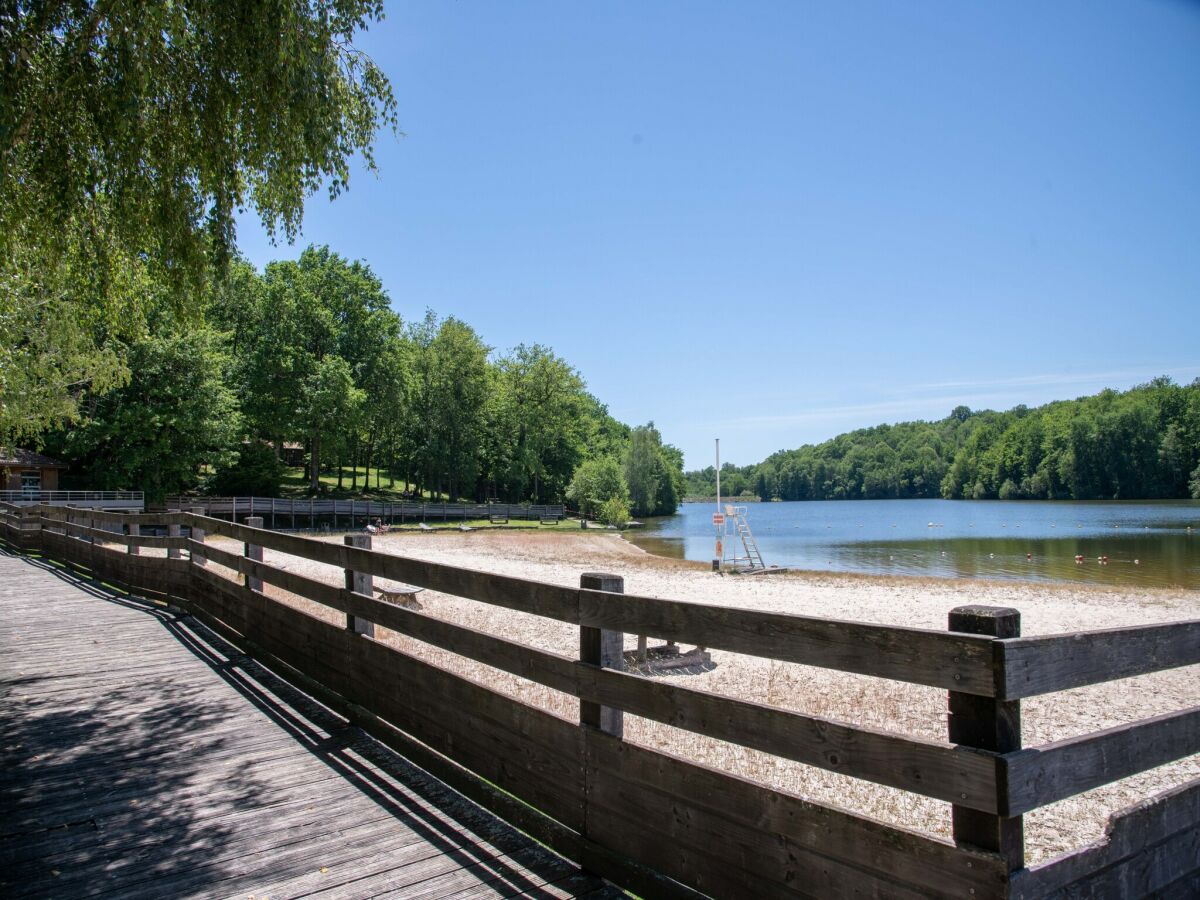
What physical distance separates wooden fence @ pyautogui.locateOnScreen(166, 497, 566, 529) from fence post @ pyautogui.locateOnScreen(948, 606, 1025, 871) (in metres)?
41.3

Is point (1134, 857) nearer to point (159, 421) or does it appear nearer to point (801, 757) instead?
point (801, 757)

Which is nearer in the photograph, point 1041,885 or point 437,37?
point 1041,885

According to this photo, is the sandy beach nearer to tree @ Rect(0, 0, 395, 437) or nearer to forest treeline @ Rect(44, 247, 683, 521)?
tree @ Rect(0, 0, 395, 437)

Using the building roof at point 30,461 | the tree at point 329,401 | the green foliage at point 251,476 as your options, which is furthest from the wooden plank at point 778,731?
the green foliage at point 251,476

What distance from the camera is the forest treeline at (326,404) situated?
41062mm

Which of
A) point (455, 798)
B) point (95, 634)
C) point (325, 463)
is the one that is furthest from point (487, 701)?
point (325, 463)

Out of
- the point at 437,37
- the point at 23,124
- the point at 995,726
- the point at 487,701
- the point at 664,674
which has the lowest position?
the point at 664,674

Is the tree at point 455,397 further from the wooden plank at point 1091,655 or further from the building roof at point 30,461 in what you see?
the wooden plank at point 1091,655

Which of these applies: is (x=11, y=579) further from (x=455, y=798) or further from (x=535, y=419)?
(x=535, y=419)

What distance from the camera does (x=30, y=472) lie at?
149 feet

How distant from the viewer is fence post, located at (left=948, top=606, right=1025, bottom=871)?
1.98m

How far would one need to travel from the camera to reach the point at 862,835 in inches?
87.9

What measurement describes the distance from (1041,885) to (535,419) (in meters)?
66.9

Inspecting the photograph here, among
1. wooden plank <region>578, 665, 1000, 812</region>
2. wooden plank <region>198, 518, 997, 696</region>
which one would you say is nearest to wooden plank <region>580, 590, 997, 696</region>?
wooden plank <region>198, 518, 997, 696</region>
